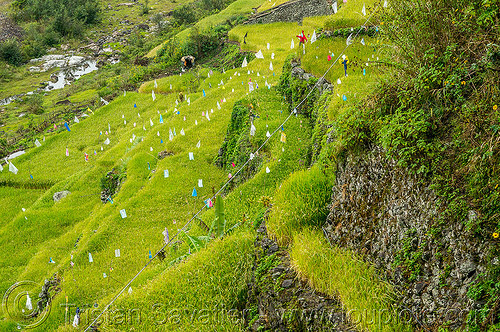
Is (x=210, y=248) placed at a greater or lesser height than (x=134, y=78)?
greater

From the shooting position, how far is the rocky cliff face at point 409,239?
136 inches

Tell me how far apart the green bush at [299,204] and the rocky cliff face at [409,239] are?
545 millimetres

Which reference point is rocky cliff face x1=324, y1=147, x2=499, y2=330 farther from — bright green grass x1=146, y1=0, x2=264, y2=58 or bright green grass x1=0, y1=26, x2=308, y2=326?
bright green grass x1=146, y1=0, x2=264, y2=58

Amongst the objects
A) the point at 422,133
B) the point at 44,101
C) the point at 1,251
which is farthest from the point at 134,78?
the point at 422,133

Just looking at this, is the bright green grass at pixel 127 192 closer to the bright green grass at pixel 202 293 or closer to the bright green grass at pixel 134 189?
the bright green grass at pixel 134 189

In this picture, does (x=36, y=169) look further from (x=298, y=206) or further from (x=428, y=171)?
(x=428, y=171)

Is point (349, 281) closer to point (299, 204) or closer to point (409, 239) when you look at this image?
point (409, 239)

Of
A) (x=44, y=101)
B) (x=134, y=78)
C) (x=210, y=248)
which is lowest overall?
(x=44, y=101)

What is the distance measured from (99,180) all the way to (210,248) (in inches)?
662

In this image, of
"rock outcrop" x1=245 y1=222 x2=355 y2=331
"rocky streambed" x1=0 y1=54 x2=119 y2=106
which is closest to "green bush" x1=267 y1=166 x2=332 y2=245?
"rock outcrop" x1=245 y1=222 x2=355 y2=331

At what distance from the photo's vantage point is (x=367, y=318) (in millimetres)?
4109

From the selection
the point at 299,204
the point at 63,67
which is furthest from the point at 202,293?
the point at 63,67

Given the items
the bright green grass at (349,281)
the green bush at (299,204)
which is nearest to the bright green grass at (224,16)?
the green bush at (299,204)

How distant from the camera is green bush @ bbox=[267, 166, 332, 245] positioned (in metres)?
6.16
